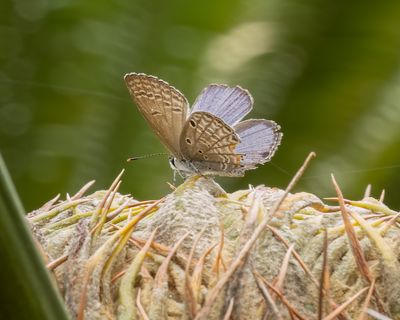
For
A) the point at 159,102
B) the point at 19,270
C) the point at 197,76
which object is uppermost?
the point at 19,270

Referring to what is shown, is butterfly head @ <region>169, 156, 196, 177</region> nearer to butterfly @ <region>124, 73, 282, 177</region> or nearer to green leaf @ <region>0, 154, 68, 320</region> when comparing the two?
butterfly @ <region>124, 73, 282, 177</region>

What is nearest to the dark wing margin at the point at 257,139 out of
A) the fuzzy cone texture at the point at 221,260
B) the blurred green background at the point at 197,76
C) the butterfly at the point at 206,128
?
the butterfly at the point at 206,128

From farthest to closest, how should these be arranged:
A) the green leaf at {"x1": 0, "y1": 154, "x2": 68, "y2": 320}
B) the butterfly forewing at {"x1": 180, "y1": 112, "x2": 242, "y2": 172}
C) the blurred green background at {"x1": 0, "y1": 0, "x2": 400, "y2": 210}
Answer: the blurred green background at {"x1": 0, "y1": 0, "x2": 400, "y2": 210} < the butterfly forewing at {"x1": 180, "y1": 112, "x2": 242, "y2": 172} < the green leaf at {"x1": 0, "y1": 154, "x2": 68, "y2": 320}

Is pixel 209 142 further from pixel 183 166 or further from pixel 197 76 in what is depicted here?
pixel 197 76

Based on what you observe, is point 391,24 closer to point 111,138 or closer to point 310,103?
point 310,103

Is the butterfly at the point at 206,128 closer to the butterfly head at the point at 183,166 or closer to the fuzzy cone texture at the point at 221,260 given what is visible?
the butterfly head at the point at 183,166

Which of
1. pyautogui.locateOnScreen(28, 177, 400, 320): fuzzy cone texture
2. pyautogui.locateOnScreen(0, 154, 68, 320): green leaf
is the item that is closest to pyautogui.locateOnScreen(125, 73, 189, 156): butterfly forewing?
pyautogui.locateOnScreen(28, 177, 400, 320): fuzzy cone texture

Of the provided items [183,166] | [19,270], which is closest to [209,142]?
[183,166]
